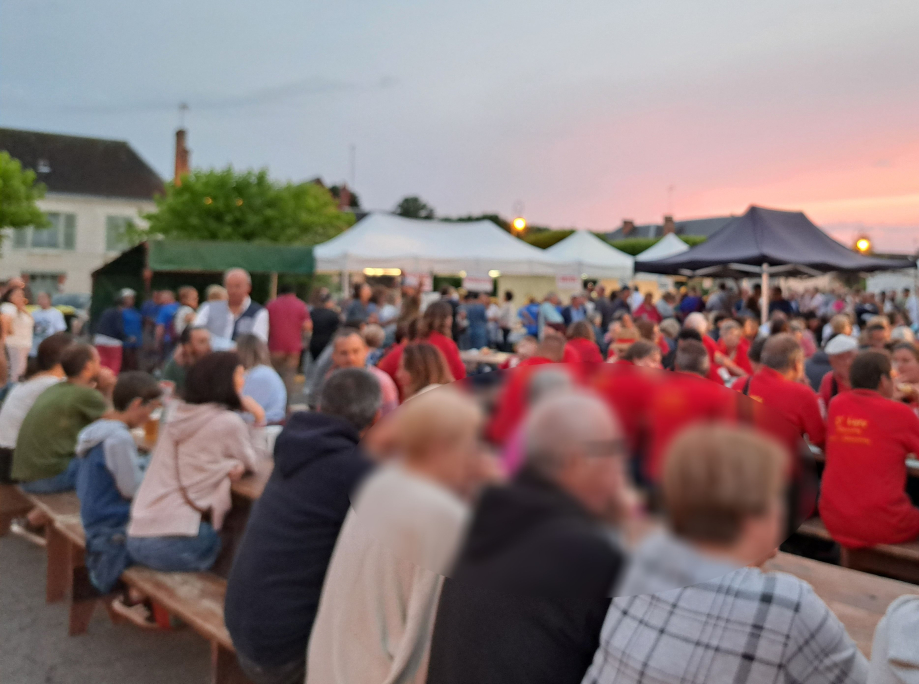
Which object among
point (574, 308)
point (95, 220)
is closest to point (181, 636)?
point (574, 308)

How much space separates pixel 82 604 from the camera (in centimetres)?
332

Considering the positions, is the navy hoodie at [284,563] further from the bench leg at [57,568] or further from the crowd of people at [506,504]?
the bench leg at [57,568]

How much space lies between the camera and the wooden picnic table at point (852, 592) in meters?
1.77

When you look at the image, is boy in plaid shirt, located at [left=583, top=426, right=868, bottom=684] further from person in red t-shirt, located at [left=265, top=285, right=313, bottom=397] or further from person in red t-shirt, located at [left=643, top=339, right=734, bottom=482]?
person in red t-shirt, located at [left=265, top=285, right=313, bottom=397]

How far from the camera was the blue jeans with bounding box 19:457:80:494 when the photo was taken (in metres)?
3.98

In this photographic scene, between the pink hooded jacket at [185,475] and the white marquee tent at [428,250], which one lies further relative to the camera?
the white marquee tent at [428,250]

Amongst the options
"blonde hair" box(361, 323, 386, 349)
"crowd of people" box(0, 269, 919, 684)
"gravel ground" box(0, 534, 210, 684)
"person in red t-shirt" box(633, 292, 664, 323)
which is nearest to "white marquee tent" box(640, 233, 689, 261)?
"person in red t-shirt" box(633, 292, 664, 323)

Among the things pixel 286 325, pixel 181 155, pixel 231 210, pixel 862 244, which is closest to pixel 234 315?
pixel 286 325

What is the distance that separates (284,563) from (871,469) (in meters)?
2.35

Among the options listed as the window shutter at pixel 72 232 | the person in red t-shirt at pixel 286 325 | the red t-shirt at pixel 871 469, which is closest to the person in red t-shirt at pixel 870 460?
the red t-shirt at pixel 871 469

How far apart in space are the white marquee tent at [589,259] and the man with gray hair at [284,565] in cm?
1051

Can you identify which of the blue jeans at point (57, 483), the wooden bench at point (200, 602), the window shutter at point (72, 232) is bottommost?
the wooden bench at point (200, 602)

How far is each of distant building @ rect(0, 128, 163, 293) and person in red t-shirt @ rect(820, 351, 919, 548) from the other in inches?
1220

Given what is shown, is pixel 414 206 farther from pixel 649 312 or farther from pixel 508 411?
pixel 508 411
